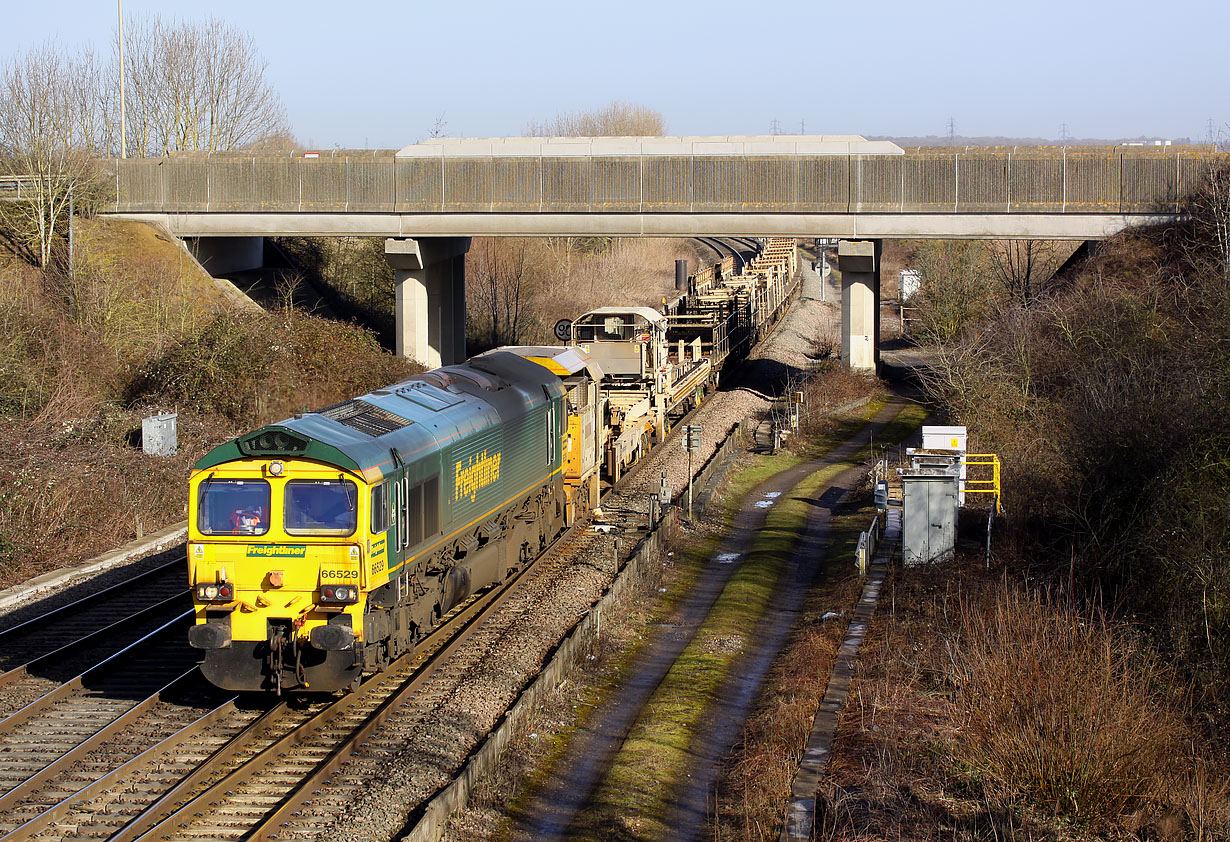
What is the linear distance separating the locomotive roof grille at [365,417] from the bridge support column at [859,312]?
98.2 feet

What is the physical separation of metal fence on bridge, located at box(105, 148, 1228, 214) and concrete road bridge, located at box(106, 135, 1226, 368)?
0.16ft

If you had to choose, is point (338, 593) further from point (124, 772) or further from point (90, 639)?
point (90, 639)

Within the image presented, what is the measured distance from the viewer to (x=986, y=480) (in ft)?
79.8

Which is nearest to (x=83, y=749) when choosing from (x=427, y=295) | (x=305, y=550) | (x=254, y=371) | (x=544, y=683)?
(x=305, y=550)

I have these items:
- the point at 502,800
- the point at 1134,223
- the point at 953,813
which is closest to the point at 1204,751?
the point at 953,813

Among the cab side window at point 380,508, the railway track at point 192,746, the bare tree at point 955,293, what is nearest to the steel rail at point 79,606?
the railway track at point 192,746

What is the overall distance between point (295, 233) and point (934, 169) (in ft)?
77.3

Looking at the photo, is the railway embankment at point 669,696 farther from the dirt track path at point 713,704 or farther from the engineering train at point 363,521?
the engineering train at point 363,521

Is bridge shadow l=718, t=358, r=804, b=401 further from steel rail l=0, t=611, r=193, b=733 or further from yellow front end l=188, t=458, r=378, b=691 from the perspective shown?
yellow front end l=188, t=458, r=378, b=691

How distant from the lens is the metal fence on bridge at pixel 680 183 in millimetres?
38750

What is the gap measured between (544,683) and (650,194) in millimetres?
28981

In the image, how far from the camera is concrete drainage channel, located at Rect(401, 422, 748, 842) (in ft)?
35.7

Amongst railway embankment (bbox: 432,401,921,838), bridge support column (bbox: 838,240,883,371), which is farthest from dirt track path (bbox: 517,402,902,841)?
bridge support column (bbox: 838,240,883,371)

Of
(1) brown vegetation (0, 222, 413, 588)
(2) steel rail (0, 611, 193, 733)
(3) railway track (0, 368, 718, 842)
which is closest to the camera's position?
(3) railway track (0, 368, 718, 842)
